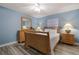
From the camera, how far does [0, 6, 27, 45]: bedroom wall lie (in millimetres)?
2219

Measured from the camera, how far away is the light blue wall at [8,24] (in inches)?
87.4

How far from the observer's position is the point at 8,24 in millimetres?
2279

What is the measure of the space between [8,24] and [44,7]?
1090mm

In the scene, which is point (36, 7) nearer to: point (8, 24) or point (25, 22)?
point (25, 22)

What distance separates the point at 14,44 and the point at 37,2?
1.29 metres

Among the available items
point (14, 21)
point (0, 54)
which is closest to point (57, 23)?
point (14, 21)

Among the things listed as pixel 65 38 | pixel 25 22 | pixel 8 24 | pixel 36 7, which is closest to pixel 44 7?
pixel 36 7

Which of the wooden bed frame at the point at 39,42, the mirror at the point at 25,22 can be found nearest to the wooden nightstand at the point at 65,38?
the wooden bed frame at the point at 39,42

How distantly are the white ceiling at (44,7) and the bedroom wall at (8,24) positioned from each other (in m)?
0.17

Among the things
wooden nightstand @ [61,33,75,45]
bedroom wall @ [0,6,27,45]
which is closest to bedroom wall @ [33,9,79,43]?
wooden nightstand @ [61,33,75,45]

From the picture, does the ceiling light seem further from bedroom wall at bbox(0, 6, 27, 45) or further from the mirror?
bedroom wall at bbox(0, 6, 27, 45)

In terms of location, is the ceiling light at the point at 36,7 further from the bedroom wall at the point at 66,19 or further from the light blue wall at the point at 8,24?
the light blue wall at the point at 8,24

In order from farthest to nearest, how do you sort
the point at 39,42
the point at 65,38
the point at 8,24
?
1. the point at 65,38
2. the point at 39,42
3. the point at 8,24

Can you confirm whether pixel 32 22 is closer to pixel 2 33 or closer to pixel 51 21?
pixel 51 21
